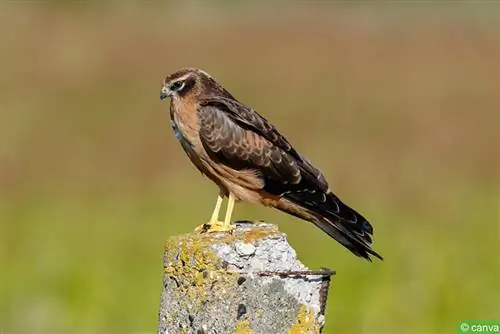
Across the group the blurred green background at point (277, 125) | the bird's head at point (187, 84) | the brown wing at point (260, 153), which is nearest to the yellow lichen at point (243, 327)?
the brown wing at point (260, 153)

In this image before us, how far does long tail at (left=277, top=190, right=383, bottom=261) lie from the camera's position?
5293 millimetres

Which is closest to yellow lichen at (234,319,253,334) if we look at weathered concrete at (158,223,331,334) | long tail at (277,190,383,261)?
weathered concrete at (158,223,331,334)

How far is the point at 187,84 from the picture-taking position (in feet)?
20.2

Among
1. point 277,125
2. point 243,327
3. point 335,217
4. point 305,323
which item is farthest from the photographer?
point 277,125

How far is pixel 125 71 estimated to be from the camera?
17.6 m

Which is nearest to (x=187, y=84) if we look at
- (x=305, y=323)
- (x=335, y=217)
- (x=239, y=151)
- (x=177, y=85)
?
(x=177, y=85)

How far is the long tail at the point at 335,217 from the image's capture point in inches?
208

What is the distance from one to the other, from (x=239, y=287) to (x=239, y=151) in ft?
7.85

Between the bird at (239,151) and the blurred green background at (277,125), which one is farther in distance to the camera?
the blurred green background at (277,125)

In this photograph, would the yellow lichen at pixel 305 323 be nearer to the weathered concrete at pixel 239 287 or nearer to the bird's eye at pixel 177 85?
the weathered concrete at pixel 239 287

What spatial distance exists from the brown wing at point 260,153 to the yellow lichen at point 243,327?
2080mm

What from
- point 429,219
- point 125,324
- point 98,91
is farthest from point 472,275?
point 98,91

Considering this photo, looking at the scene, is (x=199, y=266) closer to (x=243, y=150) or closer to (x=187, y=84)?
(x=243, y=150)

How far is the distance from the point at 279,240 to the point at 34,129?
34.3ft
